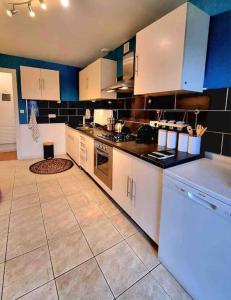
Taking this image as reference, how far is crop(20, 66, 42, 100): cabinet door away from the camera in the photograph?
3.43 meters

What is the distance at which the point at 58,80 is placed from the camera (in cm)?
379

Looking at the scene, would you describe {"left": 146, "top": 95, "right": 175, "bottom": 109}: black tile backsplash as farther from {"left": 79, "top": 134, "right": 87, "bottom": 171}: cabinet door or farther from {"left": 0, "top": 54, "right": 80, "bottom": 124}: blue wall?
{"left": 0, "top": 54, "right": 80, "bottom": 124}: blue wall

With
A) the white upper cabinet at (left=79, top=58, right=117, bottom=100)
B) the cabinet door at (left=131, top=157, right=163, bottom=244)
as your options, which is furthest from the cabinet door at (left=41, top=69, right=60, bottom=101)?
the cabinet door at (left=131, top=157, right=163, bottom=244)

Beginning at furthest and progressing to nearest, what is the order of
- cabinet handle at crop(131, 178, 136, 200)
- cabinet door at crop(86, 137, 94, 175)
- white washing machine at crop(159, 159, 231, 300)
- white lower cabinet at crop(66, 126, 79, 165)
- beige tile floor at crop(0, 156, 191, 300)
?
white lower cabinet at crop(66, 126, 79, 165) < cabinet door at crop(86, 137, 94, 175) < cabinet handle at crop(131, 178, 136, 200) < beige tile floor at crop(0, 156, 191, 300) < white washing machine at crop(159, 159, 231, 300)

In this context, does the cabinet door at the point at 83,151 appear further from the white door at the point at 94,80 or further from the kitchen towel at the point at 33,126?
the kitchen towel at the point at 33,126

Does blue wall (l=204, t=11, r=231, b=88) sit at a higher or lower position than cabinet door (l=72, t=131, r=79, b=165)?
higher

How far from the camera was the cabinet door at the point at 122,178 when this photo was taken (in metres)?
1.76

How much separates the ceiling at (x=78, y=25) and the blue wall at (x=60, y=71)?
0.75 ft

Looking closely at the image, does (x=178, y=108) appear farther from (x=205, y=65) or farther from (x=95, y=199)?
(x=95, y=199)

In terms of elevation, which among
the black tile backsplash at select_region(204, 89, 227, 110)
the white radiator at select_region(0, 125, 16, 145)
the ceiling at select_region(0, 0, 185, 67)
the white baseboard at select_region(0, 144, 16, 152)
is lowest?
the white baseboard at select_region(0, 144, 16, 152)

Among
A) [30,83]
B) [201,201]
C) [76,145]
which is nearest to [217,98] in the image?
[201,201]

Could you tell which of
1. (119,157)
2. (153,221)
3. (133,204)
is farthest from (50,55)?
(153,221)

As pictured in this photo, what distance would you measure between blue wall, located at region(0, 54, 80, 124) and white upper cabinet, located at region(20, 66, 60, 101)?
27 centimetres

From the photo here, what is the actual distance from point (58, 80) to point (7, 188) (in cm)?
252
